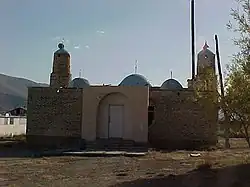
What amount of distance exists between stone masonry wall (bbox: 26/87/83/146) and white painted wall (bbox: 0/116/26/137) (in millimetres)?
14560

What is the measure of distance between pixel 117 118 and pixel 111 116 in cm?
46

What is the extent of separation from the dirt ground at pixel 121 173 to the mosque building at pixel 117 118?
26.4 ft

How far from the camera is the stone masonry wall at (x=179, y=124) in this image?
3198 cm

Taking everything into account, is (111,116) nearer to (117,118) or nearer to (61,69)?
(117,118)

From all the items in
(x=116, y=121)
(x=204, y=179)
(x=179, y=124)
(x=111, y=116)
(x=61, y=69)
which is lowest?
(x=204, y=179)

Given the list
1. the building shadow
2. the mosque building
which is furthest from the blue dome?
the building shadow

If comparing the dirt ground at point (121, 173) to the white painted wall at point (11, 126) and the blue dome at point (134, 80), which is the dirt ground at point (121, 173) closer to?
the blue dome at point (134, 80)

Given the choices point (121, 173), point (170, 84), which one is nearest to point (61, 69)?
point (170, 84)

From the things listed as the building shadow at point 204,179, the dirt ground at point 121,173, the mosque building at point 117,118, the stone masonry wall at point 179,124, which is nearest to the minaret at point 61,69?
the mosque building at point 117,118

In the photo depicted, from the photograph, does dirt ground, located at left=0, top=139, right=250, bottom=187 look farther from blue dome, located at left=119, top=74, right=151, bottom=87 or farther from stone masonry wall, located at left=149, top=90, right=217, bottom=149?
blue dome, located at left=119, top=74, right=151, bottom=87

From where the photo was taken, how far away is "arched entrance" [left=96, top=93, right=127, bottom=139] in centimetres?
3191

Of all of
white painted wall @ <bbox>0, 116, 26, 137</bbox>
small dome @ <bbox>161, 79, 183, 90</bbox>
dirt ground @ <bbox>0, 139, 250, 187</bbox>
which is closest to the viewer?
dirt ground @ <bbox>0, 139, 250, 187</bbox>

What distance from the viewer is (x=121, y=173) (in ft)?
59.1

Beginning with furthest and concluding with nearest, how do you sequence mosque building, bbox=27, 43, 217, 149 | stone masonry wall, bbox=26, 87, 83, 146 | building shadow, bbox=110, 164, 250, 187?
1. stone masonry wall, bbox=26, 87, 83, 146
2. mosque building, bbox=27, 43, 217, 149
3. building shadow, bbox=110, 164, 250, 187
